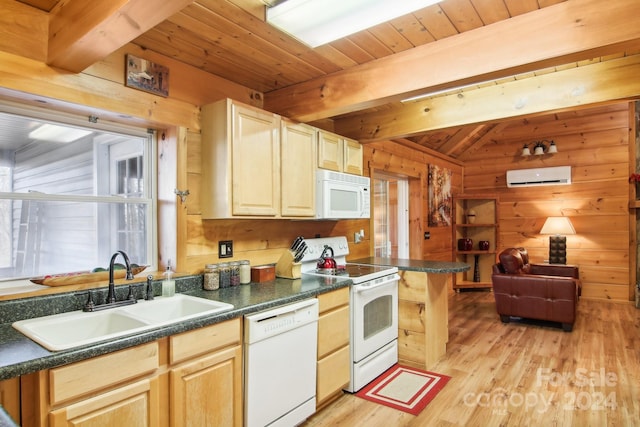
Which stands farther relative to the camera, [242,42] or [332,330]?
[332,330]

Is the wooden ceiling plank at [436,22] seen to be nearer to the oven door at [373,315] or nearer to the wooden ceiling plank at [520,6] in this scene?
the wooden ceiling plank at [520,6]

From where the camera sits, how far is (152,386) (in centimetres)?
154

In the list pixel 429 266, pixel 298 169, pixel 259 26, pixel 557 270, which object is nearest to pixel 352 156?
pixel 298 169

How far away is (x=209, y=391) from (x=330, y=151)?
2.10 m

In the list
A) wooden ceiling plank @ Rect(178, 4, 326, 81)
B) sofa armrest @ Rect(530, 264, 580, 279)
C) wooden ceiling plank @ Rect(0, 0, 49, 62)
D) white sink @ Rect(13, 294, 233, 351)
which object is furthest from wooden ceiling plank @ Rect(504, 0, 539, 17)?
sofa armrest @ Rect(530, 264, 580, 279)

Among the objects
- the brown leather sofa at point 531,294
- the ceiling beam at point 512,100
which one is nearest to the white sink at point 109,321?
the ceiling beam at point 512,100

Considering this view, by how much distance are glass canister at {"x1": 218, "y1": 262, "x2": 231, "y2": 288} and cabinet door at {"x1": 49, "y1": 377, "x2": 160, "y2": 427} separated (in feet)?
3.14

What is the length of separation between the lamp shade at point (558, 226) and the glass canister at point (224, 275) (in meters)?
5.21

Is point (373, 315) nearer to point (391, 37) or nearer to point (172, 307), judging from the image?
point (172, 307)

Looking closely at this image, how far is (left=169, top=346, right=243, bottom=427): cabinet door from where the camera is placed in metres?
1.64

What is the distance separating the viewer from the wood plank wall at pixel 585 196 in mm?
5625

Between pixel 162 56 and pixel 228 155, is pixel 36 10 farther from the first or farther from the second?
pixel 228 155

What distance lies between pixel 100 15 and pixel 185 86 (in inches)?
39.7

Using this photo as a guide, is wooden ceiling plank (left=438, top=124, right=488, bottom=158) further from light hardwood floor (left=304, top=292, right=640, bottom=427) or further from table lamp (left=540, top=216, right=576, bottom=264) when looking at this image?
light hardwood floor (left=304, top=292, right=640, bottom=427)
